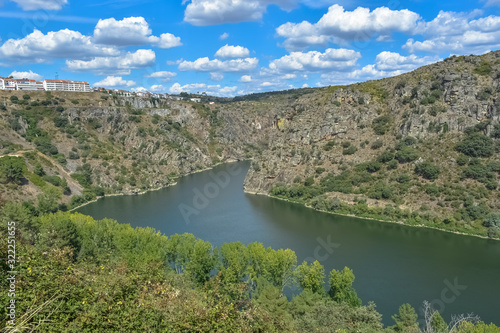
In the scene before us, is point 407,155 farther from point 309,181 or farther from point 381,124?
point 309,181

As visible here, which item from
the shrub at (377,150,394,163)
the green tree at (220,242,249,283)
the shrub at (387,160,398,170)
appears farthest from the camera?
the shrub at (377,150,394,163)

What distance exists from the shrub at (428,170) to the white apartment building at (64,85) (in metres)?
95.4

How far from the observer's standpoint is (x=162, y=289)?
9.77 meters

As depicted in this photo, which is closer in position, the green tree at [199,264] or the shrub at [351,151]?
the green tree at [199,264]

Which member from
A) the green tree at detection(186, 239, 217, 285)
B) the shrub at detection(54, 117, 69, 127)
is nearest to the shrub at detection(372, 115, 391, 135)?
the green tree at detection(186, 239, 217, 285)

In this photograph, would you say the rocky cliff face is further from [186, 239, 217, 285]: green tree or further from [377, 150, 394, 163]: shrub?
[186, 239, 217, 285]: green tree

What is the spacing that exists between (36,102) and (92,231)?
59.5 meters

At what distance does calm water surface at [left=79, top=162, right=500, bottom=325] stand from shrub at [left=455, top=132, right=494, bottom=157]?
14407mm

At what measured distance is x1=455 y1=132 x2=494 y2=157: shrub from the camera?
46500 mm

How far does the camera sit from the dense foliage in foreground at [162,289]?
7.87 meters

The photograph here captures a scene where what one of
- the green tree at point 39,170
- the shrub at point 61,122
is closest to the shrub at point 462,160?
the green tree at point 39,170

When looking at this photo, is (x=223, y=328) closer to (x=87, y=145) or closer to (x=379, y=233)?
(x=379, y=233)

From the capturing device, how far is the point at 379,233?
40.8m

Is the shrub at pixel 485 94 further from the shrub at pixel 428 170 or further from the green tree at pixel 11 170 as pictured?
the green tree at pixel 11 170
